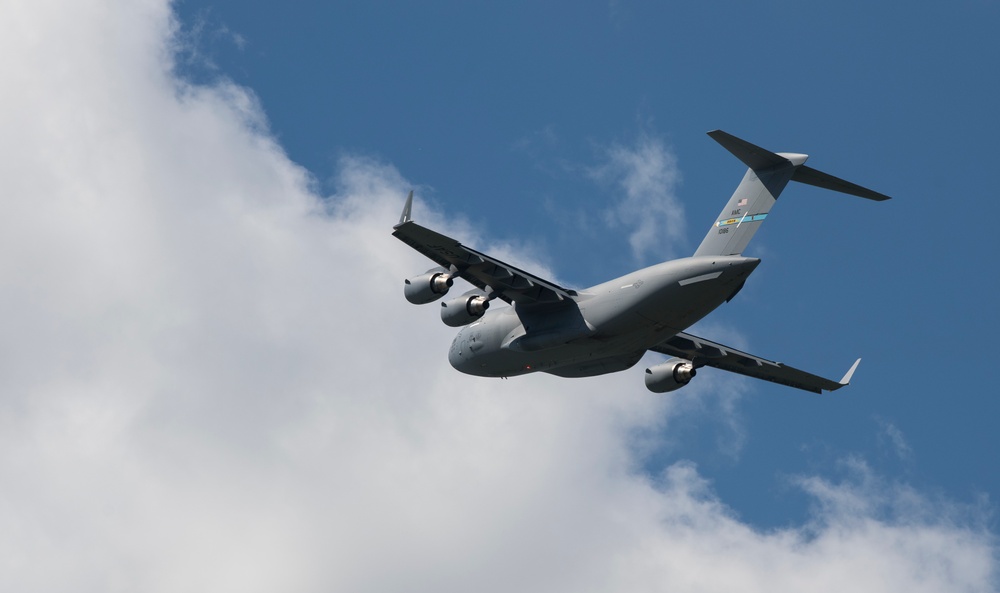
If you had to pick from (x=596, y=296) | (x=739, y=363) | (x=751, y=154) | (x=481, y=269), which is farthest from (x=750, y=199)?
(x=739, y=363)

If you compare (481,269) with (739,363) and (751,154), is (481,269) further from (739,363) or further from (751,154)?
(739,363)

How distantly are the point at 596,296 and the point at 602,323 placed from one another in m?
0.67

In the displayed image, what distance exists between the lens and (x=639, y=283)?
115ft

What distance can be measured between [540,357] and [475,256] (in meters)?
3.44

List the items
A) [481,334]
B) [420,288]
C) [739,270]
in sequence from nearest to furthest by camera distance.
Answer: [739,270] → [420,288] → [481,334]

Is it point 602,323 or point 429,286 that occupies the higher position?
point 602,323

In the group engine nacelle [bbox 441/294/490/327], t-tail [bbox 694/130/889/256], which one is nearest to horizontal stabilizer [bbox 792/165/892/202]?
t-tail [bbox 694/130/889/256]

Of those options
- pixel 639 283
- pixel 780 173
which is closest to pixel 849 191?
pixel 780 173

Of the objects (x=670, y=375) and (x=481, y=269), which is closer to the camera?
(x=481, y=269)

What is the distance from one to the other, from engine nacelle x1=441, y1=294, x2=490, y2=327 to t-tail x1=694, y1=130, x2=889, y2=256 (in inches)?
196

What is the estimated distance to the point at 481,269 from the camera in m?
36.6

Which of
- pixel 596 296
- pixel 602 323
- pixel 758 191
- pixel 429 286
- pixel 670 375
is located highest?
pixel 758 191

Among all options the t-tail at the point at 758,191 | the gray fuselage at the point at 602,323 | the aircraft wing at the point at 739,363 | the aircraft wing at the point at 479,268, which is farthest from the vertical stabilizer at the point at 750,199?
the aircraft wing at the point at 739,363

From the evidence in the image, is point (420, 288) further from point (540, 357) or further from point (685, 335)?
point (685, 335)
